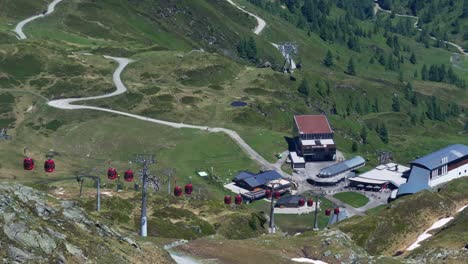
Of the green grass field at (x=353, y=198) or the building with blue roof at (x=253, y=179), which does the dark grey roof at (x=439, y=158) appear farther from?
the building with blue roof at (x=253, y=179)

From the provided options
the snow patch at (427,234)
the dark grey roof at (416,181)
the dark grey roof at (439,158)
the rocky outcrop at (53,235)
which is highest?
the rocky outcrop at (53,235)

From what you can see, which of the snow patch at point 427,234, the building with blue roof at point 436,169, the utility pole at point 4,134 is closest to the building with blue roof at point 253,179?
the building with blue roof at point 436,169

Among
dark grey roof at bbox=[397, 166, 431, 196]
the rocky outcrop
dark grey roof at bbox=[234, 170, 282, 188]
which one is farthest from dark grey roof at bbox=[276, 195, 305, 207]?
the rocky outcrop

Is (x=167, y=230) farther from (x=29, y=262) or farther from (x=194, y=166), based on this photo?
(x=194, y=166)

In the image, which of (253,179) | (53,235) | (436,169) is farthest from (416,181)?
(53,235)

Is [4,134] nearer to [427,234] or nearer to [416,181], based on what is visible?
[416,181]

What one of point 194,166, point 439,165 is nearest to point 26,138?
point 194,166

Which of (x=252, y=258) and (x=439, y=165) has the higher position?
(x=252, y=258)
